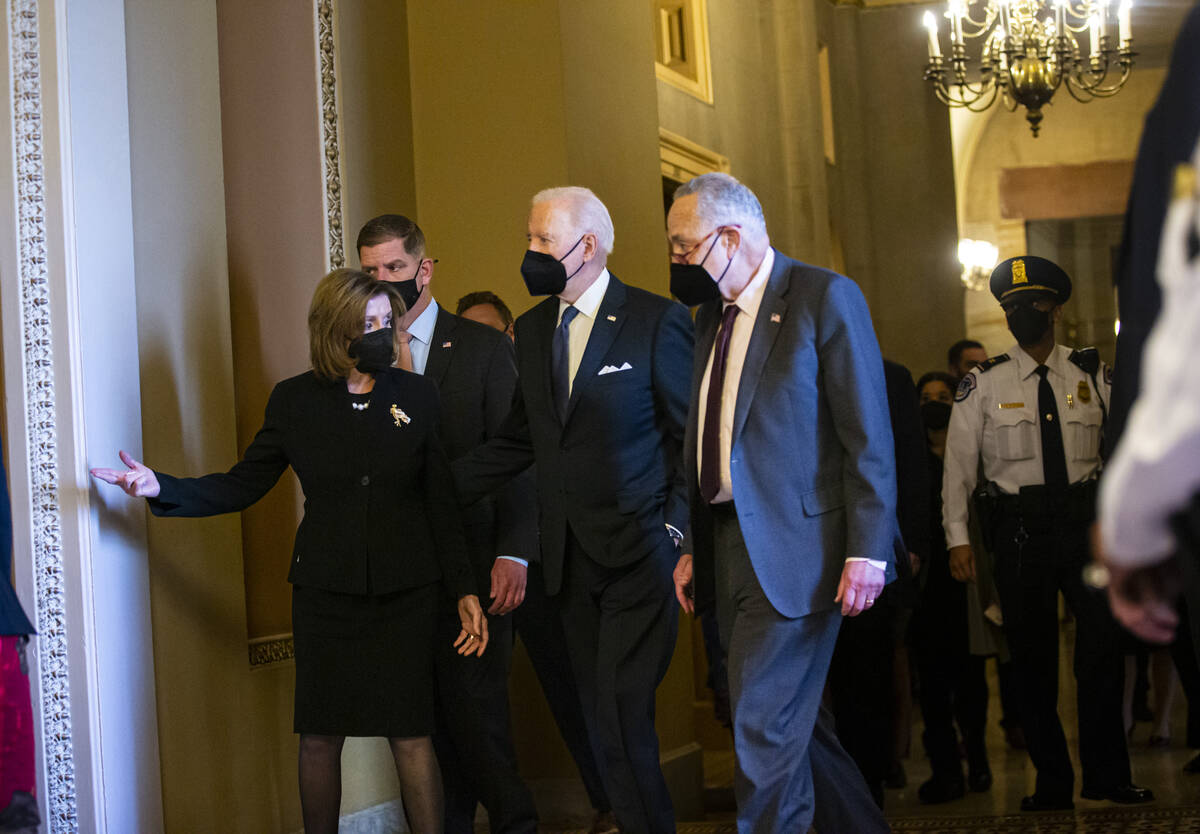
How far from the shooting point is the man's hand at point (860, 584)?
3.17 m

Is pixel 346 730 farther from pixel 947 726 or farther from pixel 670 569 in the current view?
pixel 947 726

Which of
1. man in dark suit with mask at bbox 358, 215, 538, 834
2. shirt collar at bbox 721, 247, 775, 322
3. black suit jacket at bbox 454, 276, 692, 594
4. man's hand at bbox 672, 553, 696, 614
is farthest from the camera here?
man in dark suit with mask at bbox 358, 215, 538, 834

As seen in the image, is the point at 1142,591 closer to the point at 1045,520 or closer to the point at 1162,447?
the point at 1162,447

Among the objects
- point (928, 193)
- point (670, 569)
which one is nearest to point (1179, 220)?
point (670, 569)

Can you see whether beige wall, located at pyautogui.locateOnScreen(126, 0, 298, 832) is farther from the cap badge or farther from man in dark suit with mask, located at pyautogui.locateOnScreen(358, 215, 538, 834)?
the cap badge

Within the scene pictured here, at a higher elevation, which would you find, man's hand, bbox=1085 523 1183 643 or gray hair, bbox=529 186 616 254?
gray hair, bbox=529 186 616 254

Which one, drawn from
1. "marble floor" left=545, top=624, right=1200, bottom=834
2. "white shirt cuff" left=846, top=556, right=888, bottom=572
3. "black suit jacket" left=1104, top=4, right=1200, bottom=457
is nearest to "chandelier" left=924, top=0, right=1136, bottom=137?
"marble floor" left=545, top=624, right=1200, bottom=834

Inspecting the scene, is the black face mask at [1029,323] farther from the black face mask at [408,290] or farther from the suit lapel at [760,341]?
the black face mask at [408,290]

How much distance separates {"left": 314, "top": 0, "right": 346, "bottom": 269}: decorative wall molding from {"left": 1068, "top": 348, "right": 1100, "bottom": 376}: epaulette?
2614mm

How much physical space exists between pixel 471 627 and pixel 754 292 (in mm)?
1177

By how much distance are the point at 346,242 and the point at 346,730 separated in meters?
2.00

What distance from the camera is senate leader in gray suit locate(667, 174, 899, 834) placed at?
3193 mm

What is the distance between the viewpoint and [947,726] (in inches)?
221

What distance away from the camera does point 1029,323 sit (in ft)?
16.6
